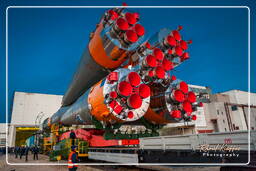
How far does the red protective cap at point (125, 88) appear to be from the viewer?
5.66m

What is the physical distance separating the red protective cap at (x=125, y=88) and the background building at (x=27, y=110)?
28107 millimetres

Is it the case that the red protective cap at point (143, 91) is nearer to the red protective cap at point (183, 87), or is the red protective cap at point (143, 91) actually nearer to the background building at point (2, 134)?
the red protective cap at point (183, 87)

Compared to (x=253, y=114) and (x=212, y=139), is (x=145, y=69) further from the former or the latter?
(x=253, y=114)

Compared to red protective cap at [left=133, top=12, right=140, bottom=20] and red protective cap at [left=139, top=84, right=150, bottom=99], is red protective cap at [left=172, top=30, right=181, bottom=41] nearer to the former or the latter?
red protective cap at [left=133, top=12, right=140, bottom=20]

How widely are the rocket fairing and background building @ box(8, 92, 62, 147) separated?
25152 millimetres

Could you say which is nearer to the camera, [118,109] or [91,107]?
[118,109]

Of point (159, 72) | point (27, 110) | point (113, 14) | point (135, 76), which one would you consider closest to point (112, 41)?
point (113, 14)

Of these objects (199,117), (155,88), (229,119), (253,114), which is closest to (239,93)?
(253,114)

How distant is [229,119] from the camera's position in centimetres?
2838

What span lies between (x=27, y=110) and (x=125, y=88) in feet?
105

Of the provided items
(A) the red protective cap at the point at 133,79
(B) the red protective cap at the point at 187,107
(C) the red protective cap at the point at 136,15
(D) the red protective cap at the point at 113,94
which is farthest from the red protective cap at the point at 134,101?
(C) the red protective cap at the point at 136,15

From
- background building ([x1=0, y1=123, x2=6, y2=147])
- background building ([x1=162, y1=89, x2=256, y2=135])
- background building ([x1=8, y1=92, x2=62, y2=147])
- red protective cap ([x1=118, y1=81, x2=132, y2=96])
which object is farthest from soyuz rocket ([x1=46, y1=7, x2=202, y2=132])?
background building ([x1=0, y1=123, x2=6, y2=147])

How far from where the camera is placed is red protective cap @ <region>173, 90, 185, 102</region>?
6602 millimetres

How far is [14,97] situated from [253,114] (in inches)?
1588
